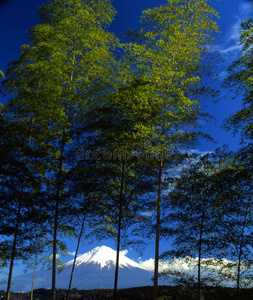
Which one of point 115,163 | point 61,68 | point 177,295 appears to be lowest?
point 177,295

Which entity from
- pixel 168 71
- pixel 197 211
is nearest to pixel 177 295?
pixel 197 211

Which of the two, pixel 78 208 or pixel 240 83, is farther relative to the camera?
pixel 78 208

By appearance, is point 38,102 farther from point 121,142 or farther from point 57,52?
point 121,142

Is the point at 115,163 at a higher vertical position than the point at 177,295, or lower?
higher

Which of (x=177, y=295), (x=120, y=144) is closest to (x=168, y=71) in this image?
(x=120, y=144)

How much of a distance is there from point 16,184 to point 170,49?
270 inches

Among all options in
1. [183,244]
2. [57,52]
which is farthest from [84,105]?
[183,244]

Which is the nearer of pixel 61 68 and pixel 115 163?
pixel 115 163

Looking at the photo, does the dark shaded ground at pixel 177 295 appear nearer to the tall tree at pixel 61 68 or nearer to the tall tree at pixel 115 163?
the tall tree at pixel 115 163

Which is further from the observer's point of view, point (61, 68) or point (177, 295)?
point (61, 68)

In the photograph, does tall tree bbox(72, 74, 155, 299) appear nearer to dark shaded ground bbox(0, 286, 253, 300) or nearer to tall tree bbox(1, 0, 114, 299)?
tall tree bbox(1, 0, 114, 299)

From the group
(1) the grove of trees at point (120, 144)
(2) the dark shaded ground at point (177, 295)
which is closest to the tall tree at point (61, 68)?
(1) the grove of trees at point (120, 144)

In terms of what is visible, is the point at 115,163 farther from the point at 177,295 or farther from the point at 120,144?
the point at 177,295

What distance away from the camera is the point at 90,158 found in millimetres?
9078
